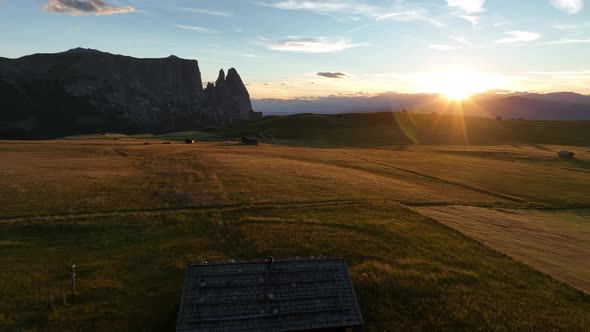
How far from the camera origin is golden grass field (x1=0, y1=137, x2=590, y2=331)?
18875 mm

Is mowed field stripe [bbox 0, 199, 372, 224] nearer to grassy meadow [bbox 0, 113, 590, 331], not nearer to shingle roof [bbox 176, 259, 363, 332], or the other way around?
grassy meadow [bbox 0, 113, 590, 331]

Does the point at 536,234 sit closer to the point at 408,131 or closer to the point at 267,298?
the point at 267,298

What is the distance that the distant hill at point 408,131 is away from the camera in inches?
5438

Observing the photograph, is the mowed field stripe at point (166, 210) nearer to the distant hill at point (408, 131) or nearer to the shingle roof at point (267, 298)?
the shingle roof at point (267, 298)

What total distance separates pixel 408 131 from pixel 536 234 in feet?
423

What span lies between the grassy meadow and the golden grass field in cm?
11

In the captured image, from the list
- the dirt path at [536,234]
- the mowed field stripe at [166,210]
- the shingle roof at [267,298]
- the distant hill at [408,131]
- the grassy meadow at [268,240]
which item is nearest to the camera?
the shingle roof at [267,298]

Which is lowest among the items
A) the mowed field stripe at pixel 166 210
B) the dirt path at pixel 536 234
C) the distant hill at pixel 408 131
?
the dirt path at pixel 536 234

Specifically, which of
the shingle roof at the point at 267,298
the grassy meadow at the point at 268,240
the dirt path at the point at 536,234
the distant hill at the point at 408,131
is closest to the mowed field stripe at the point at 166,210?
the grassy meadow at the point at 268,240

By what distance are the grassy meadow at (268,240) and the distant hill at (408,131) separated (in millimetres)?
80349

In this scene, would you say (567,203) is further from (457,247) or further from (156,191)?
(156,191)

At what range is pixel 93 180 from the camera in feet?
144

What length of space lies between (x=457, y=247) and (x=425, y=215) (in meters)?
8.86

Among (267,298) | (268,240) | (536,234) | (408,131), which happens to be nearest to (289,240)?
(268,240)
